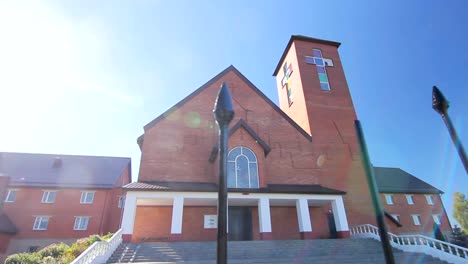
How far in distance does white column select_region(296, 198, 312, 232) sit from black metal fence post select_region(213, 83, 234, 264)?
13.9 m

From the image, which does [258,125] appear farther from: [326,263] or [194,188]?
[326,263]

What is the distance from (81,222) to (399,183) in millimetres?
35307

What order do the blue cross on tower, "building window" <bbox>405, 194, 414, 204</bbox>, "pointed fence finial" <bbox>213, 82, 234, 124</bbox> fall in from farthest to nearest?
"building window" <bbox>405, 194, 414, 204</bbox> < the blue cross on tower < "pointed fence finial" <bbox>213, 82, 234, 124</bbox>

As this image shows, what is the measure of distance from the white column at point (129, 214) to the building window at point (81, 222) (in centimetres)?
1372

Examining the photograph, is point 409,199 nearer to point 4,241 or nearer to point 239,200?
point 239,200

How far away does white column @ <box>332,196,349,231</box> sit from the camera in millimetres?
14883

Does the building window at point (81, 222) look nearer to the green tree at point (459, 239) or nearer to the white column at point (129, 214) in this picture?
the white column at point (129, 214)

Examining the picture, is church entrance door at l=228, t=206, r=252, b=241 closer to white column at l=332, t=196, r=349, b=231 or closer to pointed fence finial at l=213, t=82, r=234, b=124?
white column at l=332, t=196, r=349, b=231

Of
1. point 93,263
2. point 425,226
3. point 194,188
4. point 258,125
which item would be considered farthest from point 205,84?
point 425,226

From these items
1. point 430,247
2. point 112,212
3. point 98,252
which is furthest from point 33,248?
point 430,247

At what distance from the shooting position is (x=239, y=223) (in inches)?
646

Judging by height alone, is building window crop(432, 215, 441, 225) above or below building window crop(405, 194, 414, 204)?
below

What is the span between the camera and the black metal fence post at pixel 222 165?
1.91 metres

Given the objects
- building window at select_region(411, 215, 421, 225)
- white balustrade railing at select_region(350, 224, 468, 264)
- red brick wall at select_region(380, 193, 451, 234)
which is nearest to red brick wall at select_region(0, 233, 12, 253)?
white balustrade railing at select_region(350, 224, 468, 264)
